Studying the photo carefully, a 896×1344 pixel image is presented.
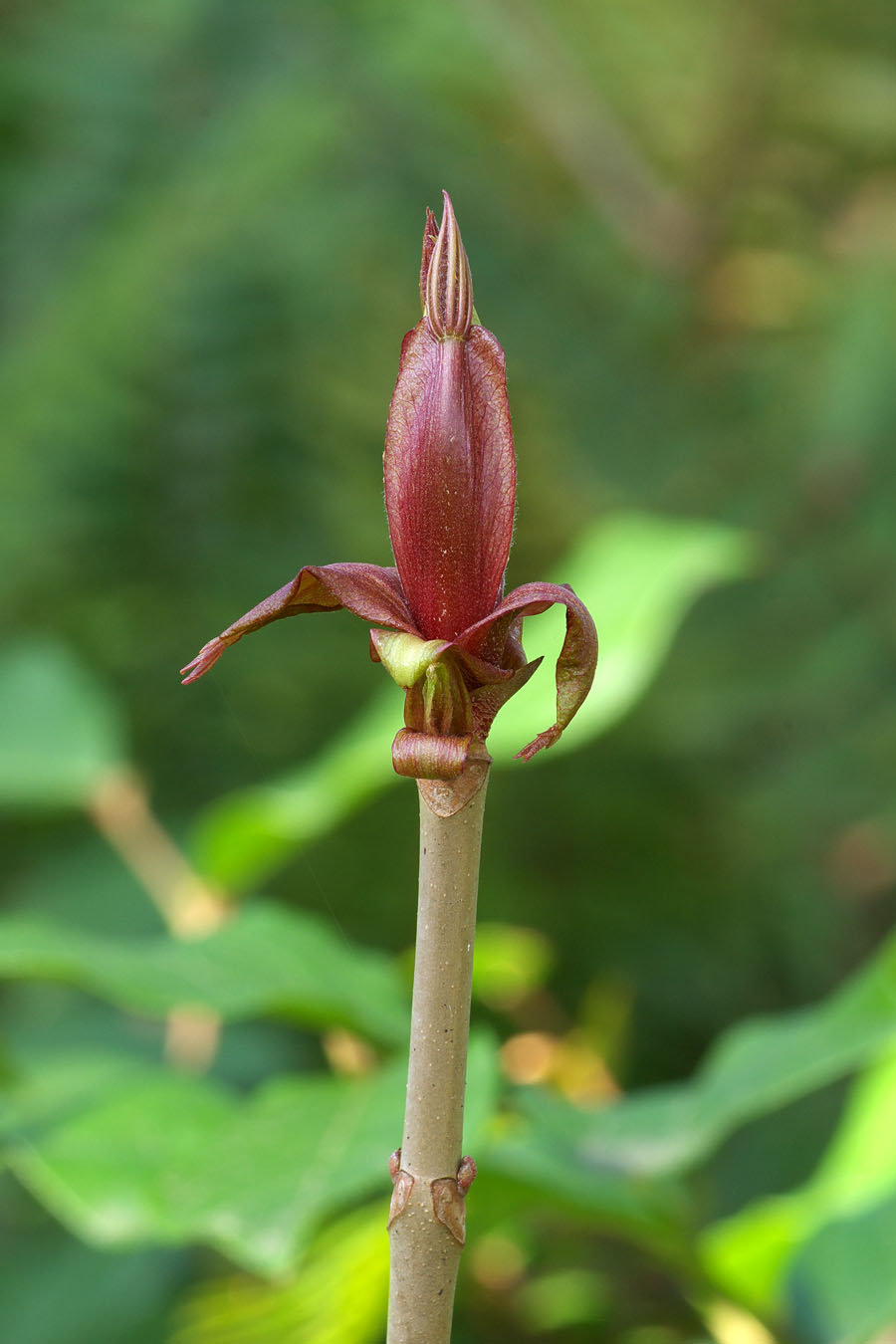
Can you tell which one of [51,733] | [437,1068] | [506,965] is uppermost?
[51,733]

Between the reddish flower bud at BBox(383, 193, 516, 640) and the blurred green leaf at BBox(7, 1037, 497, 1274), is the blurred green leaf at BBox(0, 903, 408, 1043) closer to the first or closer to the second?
the blurred green leaf at BBox(7, 1037, 497, 1274)

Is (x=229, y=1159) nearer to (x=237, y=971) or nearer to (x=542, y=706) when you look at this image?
(x=237, y=971)

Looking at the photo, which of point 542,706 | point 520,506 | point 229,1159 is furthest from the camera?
point 520,506

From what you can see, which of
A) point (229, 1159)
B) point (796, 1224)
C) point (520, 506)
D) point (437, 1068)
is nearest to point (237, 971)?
point (229, 1159)

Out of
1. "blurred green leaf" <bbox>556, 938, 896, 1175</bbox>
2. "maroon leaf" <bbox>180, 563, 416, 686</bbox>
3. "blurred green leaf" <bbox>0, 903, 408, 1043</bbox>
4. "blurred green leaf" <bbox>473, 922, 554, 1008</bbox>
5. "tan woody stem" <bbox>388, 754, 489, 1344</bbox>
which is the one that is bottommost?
"tan woody stem" <bbox>388, 754, 489, 1344</bbox>

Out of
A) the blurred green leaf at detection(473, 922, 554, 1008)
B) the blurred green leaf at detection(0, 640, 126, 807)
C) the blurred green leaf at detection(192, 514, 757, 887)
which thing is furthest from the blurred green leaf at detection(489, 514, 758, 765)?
the blurred green leaf at detection(0, 640, 126, 807)

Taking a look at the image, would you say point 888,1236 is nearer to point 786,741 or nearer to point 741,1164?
point 741,1164

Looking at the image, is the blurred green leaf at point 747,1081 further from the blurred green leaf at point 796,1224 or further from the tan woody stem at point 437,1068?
the tan woody stem at point 437,1068
